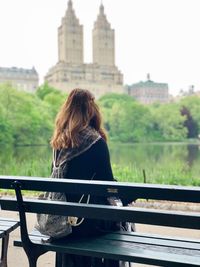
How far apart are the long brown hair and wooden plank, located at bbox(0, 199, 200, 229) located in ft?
1.02

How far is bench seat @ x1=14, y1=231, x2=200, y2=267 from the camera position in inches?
56.7

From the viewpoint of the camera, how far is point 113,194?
57.9 inches

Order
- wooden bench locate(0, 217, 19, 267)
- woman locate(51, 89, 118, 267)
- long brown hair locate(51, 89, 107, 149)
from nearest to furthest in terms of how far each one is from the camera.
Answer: woman locate(51, 89, 118, 267) < long brown hair locate(51, 89, 107, 149) < wooden bench locate(0, 217, 19, 267)

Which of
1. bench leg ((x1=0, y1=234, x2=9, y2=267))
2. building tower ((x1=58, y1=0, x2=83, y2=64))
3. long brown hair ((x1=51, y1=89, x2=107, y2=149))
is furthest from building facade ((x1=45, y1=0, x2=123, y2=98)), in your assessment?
long brown hair ((x1=51, y1=89, x2=107, y2=149))

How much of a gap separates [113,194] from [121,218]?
0.32 ft

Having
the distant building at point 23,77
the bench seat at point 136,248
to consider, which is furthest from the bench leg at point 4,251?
the distant building at point 23,77

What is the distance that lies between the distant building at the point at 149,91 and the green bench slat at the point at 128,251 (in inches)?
2562

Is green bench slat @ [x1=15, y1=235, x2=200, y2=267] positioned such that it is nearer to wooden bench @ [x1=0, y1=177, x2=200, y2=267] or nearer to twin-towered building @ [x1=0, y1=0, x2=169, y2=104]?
wooden bench @ [x1=0, y1=177, x2=200, y2=267]

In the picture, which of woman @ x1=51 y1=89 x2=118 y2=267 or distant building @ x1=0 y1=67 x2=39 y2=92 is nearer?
woman @ x1=51 y1=89 x2=118 y2=267

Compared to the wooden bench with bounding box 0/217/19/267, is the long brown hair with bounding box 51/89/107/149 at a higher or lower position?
higher

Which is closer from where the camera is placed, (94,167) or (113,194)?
(113,194)

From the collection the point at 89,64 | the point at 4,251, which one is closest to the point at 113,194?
the point at 4,251

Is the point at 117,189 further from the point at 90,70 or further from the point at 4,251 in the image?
the point at 90,70

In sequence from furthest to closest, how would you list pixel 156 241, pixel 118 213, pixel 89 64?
pixel 89 64 < pixel 156 241 < pixel 118 213
